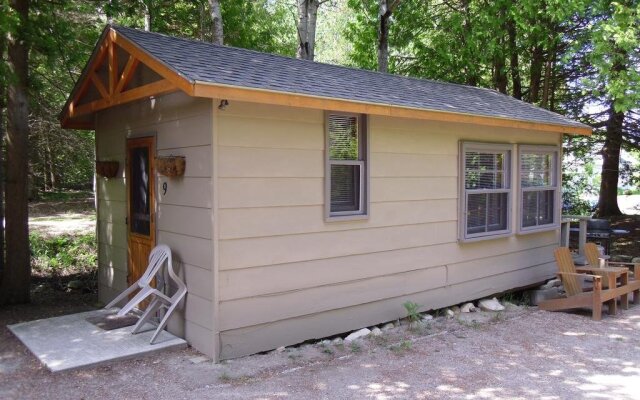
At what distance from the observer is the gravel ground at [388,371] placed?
3.84 meters

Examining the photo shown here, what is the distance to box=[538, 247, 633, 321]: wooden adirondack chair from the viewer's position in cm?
610

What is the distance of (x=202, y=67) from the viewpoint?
4.43 metres

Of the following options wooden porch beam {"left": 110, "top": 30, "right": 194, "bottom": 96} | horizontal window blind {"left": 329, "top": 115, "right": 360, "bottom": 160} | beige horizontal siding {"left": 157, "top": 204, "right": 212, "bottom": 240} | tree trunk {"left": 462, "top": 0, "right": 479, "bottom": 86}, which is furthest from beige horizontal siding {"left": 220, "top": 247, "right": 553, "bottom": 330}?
tree trunk {"left": 462, "top": 0, "right": 479, "bottom": 86}

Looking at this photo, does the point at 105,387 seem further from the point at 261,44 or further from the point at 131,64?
the point at 261,44

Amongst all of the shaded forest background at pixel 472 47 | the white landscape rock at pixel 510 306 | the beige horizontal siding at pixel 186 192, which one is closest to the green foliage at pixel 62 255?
the shaded forest background at pixel 472 47

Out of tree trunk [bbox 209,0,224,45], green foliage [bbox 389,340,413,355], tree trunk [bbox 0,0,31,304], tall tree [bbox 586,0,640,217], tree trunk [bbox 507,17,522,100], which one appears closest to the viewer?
green foliage [bbox 389,340,413,355]

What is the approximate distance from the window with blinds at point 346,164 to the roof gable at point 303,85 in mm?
332

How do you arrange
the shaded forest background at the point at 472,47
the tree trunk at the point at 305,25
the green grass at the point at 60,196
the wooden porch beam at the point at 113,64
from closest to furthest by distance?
the wooden porch beam at the point at 113,64 → the shaded forest background at the point at 472,47 → the tree trunk at the point at 305,25 → the green grass at the point at 60,196

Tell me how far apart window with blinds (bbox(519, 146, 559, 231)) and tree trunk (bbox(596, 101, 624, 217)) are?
5.67 meters

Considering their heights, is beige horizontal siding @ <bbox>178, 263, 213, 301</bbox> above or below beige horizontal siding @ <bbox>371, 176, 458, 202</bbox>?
below

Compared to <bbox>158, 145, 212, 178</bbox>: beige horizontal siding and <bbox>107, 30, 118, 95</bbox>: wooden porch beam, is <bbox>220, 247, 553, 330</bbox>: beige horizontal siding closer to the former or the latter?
<bbox>158, 145, 212, 178</bbox>: beige horizontal siding

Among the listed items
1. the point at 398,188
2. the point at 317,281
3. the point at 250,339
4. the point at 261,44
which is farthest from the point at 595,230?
the point at 261,44

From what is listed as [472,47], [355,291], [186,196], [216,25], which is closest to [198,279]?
[186,196]

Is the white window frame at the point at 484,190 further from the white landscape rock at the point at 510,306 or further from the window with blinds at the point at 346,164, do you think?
the window with blinds at the point at 346,164
